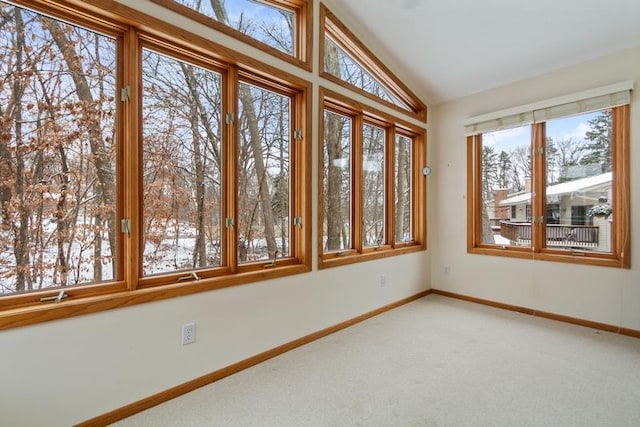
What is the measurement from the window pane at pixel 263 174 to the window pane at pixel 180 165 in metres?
0.23

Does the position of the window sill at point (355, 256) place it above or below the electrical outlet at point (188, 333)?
above

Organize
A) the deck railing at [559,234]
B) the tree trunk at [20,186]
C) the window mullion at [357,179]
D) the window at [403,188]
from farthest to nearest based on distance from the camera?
the window at [403,188], the window mullion at [357,179], the deck railing at [559,234], the tree trunk at [20,186]

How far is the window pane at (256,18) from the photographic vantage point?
2426 mm

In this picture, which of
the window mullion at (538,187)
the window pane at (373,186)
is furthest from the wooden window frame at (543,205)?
the window pane at (373,186)

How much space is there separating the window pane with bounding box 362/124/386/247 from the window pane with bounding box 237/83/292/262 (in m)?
1.15

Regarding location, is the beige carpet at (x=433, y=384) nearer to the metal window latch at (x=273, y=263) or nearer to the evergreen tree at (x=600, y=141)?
the metal window latch at (x=273, y=263)

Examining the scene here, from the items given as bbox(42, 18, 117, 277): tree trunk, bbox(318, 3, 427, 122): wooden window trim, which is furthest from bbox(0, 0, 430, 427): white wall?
bbox(42, 18, 117, 277): tree trunk

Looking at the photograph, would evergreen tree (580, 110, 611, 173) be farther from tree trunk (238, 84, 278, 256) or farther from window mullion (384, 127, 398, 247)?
tree trunk (238, 84, 278, 256)

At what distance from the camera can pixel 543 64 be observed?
3.48 m

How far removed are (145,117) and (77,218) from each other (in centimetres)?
75

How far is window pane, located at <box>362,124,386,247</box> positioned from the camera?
377cm

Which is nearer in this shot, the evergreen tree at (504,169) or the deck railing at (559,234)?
the deck railing at (559,234)

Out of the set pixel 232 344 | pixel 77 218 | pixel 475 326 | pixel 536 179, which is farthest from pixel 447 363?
pixel 77 218

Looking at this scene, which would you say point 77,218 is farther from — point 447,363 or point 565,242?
point 565,242
